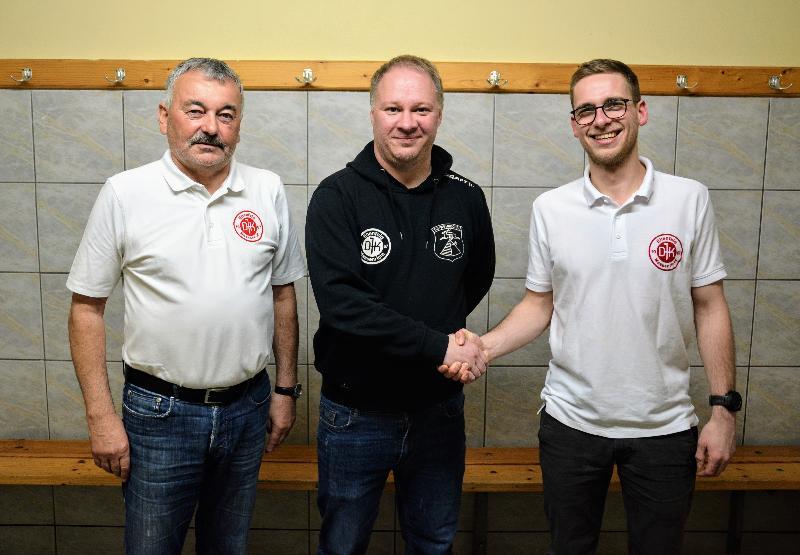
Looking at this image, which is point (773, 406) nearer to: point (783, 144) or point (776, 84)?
point (783, 144)

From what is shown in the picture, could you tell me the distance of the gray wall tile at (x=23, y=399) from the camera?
2.87 m

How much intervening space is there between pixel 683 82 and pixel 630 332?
1.50 meters

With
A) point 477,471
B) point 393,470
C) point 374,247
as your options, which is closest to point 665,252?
point 374,247

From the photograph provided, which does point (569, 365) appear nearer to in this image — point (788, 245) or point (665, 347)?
point (665, 347)

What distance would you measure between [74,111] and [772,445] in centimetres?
335

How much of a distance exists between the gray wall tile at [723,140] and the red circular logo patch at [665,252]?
4.01ft

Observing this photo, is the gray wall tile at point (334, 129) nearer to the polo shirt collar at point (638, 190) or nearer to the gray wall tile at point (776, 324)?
the polo shirt collar at point (638, 190)

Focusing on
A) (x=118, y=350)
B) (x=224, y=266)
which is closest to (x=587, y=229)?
(x=224, y=266)

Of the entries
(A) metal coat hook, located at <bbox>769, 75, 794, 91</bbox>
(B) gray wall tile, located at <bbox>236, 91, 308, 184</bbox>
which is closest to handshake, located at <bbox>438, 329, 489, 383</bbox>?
(B) gray wall tile, located at <bbox>236, 91, 308, 184</bbox>

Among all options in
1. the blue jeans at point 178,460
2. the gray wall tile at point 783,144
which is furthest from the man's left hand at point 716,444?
the gray wall tile at point 783,144

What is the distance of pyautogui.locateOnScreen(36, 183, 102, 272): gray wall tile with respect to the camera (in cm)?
278

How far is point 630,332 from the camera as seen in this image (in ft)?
5.60

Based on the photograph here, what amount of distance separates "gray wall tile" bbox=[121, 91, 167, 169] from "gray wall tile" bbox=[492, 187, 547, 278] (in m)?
1.43

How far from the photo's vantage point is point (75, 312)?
5.79ft
